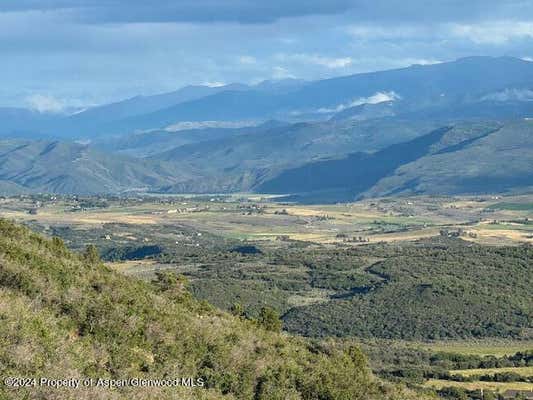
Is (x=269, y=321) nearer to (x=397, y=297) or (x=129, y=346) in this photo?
(x=129, y=346)

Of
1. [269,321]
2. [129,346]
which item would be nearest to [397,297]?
[269,321]

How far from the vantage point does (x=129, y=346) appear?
37.8 metres

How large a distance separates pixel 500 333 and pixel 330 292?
24.2m

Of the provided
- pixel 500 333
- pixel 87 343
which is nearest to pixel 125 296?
pixel 87 343

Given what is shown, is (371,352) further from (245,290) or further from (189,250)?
(189,250)

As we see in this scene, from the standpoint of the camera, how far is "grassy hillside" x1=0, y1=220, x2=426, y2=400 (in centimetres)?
3081

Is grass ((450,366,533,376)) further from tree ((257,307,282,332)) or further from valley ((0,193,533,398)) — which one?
tree ((257,307,282,332))

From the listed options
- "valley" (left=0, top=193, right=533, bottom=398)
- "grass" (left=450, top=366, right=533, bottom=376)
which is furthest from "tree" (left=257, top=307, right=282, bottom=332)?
"grass" (left=450, top=366, right=533, bottom=376)

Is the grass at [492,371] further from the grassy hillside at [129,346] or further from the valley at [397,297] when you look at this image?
the grassy hillside at [129,346]

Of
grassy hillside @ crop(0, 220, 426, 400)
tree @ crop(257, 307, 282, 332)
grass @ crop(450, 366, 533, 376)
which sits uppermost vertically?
grassy hillside @ crop(0, 220, 426, 400)

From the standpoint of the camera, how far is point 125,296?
43.5 meters

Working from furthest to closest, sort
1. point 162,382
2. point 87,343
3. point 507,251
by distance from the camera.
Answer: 1. point 507,251
2. point 87,343
3. point 162,382

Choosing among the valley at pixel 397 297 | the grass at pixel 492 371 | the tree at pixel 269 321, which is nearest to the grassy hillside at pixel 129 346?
the tree at pixel 269 321

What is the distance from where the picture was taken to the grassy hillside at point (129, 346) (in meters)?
30.8
